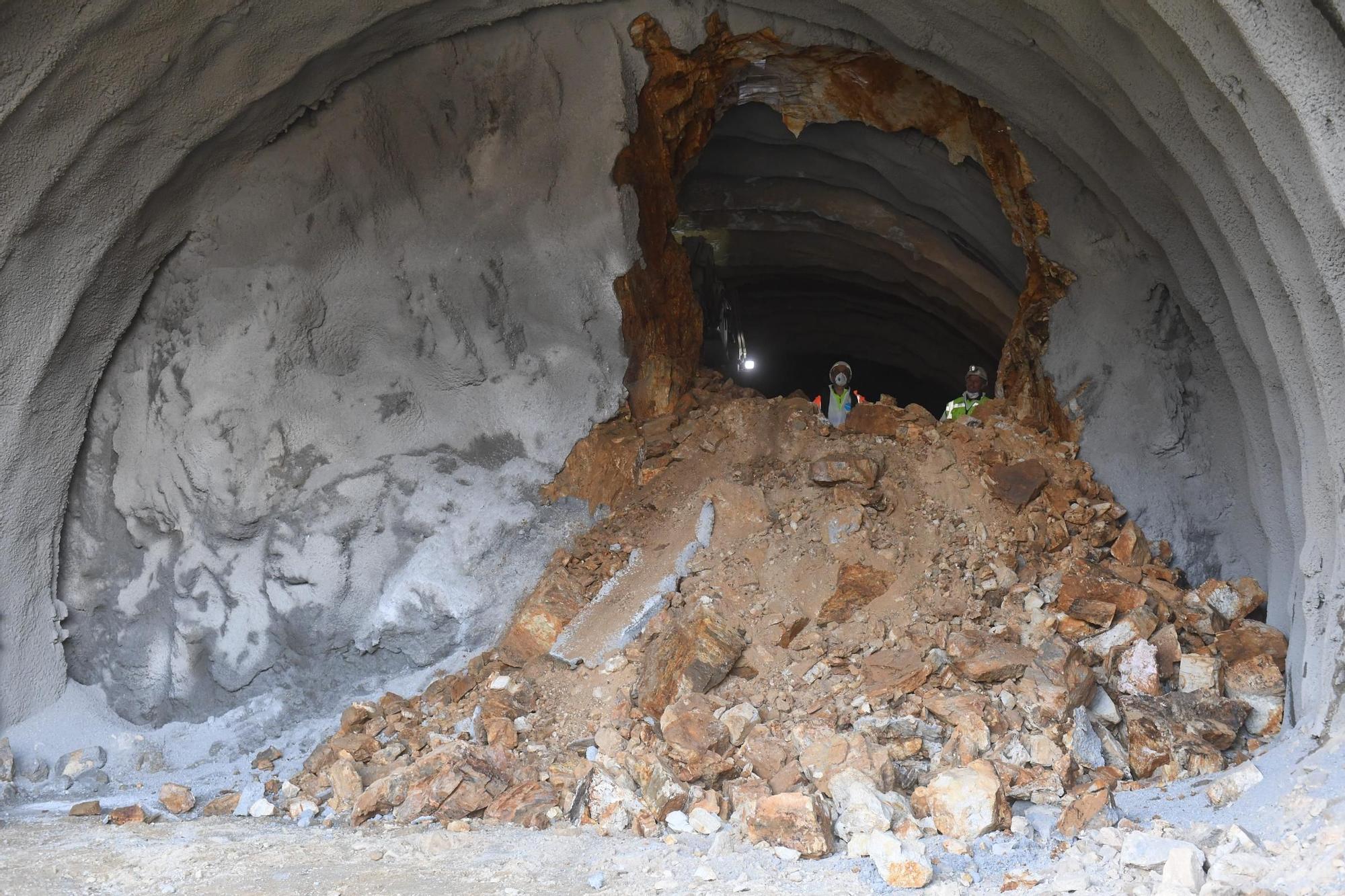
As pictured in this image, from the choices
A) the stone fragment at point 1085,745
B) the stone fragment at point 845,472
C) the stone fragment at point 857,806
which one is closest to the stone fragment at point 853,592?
the stone fragment at point 845,472

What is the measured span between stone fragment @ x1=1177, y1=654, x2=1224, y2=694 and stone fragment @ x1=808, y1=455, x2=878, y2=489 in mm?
1819

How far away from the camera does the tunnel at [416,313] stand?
4.94 metres

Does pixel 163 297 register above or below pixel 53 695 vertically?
above

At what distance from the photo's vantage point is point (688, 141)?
6383mm

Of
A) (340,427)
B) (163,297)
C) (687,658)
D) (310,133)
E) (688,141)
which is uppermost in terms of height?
(688,141)

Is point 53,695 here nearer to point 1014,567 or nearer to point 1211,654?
point 1014,567

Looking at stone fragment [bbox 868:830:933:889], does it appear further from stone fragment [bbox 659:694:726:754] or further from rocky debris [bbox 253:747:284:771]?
rocky debris [bbox 253:747:284:771]

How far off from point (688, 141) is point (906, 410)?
2.12 meters

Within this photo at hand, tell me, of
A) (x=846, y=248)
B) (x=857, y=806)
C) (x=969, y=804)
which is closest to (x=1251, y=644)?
(x=969, y=804)

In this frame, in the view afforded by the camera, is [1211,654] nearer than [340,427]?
Yes

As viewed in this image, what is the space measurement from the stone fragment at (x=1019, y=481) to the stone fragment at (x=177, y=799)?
167 inches

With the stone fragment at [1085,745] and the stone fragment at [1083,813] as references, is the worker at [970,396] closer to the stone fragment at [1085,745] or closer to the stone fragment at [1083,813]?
the stone fragment at [1085,745]

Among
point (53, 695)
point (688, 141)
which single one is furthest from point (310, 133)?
point (53, 695)

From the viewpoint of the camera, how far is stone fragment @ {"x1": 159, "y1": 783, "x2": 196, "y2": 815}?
15.2 ft
